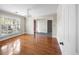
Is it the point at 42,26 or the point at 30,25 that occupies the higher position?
the point at 30,25

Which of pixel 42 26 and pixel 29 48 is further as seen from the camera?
pixel 42 26

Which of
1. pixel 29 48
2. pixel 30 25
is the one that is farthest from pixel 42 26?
pixel 29 48

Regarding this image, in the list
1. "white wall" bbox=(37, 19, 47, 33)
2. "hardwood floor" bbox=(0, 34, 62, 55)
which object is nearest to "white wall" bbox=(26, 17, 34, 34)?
"white wall" bbox=(37, 19, 47, 33)

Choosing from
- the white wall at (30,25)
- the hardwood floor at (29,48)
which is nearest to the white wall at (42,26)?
the white wall at (30,25)

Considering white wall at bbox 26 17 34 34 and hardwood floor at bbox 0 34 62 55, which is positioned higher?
white wall at bbox 26 17 34 34

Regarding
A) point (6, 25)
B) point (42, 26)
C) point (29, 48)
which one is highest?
point (6, 25)

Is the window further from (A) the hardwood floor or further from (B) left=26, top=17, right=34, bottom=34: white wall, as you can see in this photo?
(B) left=26, top=17, right=34, bottom=34: white wall

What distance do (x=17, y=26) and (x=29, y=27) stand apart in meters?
1.44

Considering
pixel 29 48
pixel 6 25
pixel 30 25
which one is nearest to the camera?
pixel 29 48

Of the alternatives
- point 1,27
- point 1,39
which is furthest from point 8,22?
point 1,39

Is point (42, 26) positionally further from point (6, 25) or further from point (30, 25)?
point (6, 25)

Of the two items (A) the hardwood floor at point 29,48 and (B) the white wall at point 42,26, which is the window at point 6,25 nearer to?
(A) the hardwood floor at point 29,48

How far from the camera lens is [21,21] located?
32.3 ft
